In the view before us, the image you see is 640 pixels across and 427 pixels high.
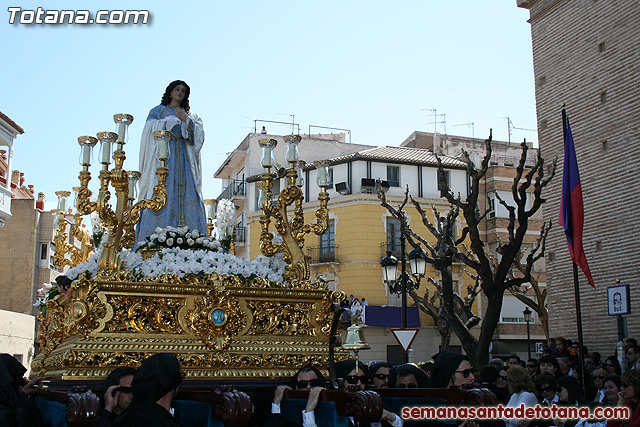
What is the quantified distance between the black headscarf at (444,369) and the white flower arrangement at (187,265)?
1878mm

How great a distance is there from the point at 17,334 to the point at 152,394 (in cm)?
2322

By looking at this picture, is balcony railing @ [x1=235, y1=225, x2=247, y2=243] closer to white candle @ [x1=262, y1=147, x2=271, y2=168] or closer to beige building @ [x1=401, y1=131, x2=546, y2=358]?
beige building @ [x1=401, y1=131, x2=546, y2=358]

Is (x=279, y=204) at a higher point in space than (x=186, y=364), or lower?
higher

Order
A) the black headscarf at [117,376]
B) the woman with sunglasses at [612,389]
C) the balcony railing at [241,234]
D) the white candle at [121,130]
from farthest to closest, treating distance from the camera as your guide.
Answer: the balcony railing at [241,234] < the woman with sunglasses at [612,389] < the white candle at [121,130] < the black headscarf at [117,376]

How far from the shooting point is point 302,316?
7496 mm

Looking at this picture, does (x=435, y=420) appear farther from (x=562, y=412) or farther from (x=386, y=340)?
(x=386, y=340)

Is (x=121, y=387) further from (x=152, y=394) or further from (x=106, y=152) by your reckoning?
(x=106, y=152)

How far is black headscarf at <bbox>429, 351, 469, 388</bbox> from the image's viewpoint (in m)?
6.44

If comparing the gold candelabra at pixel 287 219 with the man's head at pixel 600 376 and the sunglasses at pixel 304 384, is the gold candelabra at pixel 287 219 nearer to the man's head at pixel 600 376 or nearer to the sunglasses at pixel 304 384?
the sunglasses at pixel 304 384

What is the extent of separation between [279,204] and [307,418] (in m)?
3.55

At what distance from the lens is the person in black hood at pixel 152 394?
3.64 m

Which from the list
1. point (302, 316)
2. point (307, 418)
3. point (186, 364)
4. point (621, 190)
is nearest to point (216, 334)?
point (186, 364)

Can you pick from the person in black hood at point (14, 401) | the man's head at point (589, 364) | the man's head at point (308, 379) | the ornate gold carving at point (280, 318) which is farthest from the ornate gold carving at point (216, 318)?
the man's head at point (589, 364)

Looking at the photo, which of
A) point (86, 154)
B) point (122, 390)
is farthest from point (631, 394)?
point (86, 154)
